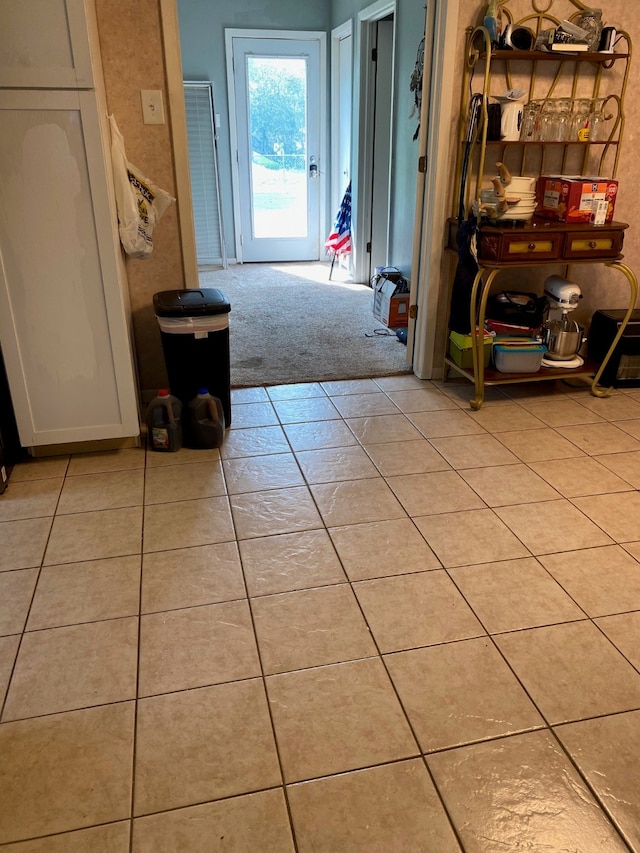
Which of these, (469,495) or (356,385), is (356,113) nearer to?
(356,385)

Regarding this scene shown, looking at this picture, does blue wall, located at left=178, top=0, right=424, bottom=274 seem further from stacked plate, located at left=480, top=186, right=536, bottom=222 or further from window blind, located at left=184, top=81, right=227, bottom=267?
stacked plate, located at left=480, top=186, right=536, bottom=222

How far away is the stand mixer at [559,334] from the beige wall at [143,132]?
1.85 meters

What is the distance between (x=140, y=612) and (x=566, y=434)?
81.4 inches

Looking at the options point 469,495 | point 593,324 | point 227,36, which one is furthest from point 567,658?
point 227,36

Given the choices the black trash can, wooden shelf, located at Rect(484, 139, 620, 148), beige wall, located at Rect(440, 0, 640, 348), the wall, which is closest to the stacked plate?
wooden shelf, located at Rect(484, 139, 620, 148)

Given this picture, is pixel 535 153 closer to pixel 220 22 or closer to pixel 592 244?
pixel 592 244

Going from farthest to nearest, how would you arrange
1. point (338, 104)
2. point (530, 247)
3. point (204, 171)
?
point (204, 171) < point (338, 104) < point (530, 247)

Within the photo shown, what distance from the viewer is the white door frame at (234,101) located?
5.95 m

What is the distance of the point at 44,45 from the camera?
7.10 ft

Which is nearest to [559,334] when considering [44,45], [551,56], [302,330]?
[551,56]

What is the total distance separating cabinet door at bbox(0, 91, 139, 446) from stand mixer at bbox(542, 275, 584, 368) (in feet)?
6.85

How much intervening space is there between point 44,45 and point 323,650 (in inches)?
83.5

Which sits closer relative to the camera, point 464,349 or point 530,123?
point 530,123

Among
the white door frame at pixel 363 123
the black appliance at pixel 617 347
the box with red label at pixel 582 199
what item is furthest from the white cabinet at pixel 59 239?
the white door frame at pixel 363 123
